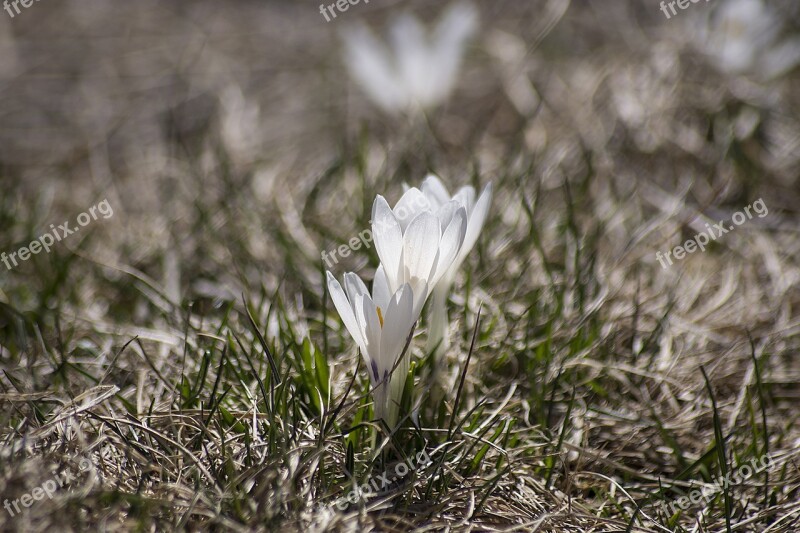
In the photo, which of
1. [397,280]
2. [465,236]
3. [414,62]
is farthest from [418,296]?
[414,62]

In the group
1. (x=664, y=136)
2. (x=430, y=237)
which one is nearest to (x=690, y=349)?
(x=430, y=237)

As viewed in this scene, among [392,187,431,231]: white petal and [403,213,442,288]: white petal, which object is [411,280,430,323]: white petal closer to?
[403,213,442,288]: white petal

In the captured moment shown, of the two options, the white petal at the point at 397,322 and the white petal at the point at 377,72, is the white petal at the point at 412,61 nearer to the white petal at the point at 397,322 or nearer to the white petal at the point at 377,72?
the white petal at the point at 377,72

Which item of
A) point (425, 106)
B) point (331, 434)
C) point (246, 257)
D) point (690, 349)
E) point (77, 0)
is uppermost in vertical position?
point (77, 0)

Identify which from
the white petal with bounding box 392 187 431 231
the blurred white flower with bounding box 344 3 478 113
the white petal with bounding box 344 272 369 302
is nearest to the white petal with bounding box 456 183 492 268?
the white petal with bounding box 392 187 431 231

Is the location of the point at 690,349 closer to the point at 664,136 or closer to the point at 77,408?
the point at 664,136

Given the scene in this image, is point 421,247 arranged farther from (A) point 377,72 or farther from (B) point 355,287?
(A) point 377,72

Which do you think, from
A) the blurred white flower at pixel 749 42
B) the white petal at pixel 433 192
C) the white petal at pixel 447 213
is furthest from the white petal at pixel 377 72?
the white petal at pixel 447 213
